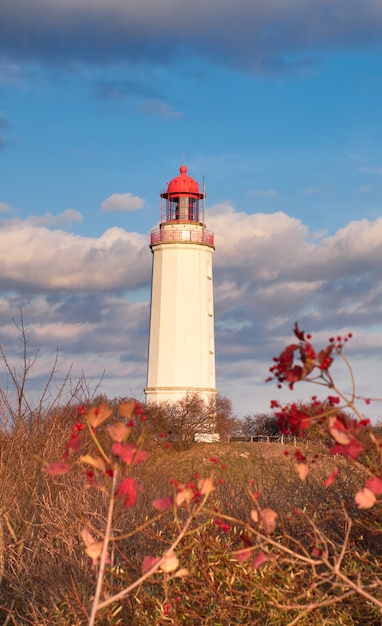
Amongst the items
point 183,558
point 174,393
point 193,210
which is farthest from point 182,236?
point 183,558

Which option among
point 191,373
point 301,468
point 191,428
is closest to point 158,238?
point 191,373

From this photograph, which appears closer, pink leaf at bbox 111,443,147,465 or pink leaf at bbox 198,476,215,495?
pink leaf at bbox 111,443,147,465

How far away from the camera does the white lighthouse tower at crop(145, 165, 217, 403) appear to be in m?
34.9

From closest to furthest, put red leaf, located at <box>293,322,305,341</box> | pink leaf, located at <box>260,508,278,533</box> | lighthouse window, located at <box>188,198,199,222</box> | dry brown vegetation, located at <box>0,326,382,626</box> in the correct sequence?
red leaf, located at <box>293,322,305,341</box>
pink leaf, located at <box>260,508,278,533</box>
dry brown vegetation, located at <box>0,326,382,626</box>
lighthouse window, located at <box>188,198,199,222</box>

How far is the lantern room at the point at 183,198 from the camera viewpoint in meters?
36.7

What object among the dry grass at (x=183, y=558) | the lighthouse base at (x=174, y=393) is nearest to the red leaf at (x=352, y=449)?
the dry grass at (x=183, y=558)

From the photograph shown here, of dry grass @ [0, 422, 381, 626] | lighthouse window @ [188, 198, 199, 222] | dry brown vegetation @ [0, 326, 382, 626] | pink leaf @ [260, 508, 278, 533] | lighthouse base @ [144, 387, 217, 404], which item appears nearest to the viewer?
pink leaf @ [260, 508, 278, 533]

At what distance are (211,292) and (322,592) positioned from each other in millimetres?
31261

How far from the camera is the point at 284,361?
3336mm

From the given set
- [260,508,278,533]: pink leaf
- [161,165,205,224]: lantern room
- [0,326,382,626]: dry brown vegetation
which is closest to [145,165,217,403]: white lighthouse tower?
[161,165,205,224]: lantern room

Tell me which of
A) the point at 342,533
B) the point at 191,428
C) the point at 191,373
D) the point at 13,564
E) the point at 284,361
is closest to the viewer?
the point at 284,361

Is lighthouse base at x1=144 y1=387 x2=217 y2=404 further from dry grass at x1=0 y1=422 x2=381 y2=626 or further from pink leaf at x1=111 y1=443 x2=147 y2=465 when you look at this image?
pink leaf at x1=111 y1=443 x2=147 y2=465

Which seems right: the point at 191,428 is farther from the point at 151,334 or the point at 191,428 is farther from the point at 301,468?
the point at 301,468

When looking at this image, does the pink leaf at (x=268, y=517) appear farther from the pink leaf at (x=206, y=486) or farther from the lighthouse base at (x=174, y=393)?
the lighthouse base at (x=174, y=393)
